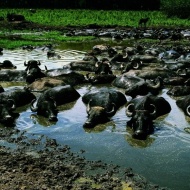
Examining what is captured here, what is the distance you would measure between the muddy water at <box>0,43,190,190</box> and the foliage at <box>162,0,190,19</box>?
115 ft

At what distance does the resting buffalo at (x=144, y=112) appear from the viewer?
796 cm

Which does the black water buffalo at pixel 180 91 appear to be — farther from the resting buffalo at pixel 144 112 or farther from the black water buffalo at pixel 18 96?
the black water buffalo at pixel 18 96

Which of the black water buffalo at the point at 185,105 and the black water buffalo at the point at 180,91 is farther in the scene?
the black water buffalo at the point at 180,91

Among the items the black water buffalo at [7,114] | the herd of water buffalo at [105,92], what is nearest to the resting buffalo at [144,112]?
the herd of water buffalo at [105,92]

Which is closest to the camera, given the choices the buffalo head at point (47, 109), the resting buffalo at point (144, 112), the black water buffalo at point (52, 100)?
the resting buffalo at point (144, 112)

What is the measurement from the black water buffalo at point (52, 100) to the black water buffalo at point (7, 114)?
0.56m

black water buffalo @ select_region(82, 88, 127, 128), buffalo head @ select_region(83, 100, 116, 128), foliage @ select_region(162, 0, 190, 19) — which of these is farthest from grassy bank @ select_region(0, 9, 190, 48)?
buffalo head @ select_region(83, 100, 116, 128)

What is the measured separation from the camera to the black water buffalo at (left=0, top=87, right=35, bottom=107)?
10239 millimetres

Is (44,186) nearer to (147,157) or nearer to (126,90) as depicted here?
(147,157)

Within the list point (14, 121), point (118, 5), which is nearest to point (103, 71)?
point (14, 121)

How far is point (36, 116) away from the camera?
9.52 m

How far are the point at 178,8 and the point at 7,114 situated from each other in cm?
3813

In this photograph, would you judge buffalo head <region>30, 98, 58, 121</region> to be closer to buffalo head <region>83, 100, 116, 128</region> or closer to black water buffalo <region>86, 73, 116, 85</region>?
buffalo head <region>83, 100, 116, 128</region>

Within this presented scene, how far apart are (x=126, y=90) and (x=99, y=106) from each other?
2070mm
